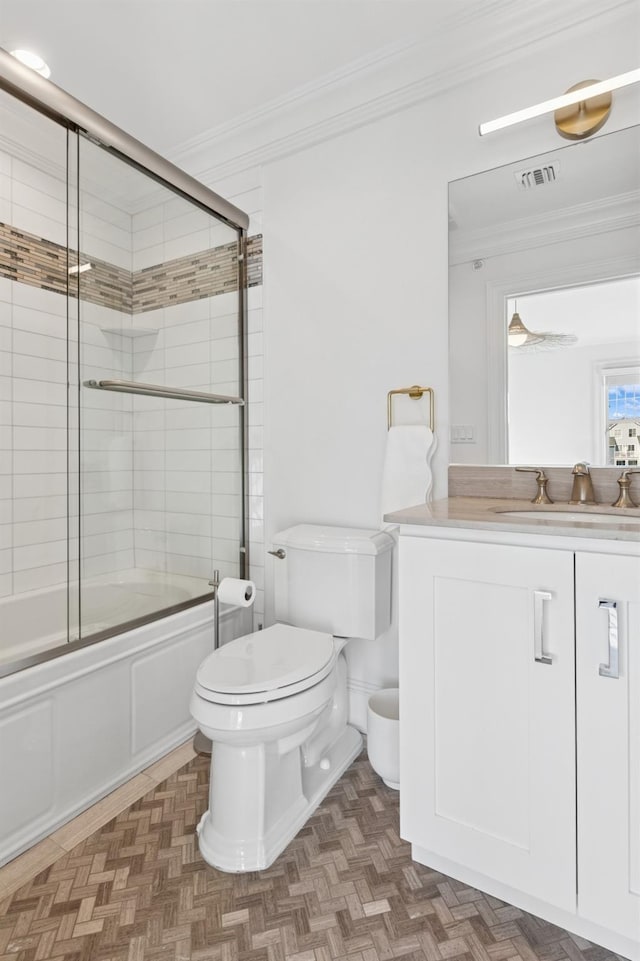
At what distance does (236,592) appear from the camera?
1893mm

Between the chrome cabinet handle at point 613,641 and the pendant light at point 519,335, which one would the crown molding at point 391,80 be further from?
the chrome cabinet handle at point 613,641

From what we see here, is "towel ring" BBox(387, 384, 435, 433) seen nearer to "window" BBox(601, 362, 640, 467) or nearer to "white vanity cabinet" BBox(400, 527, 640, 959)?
"window" BBox(601, 362, 640, 467)

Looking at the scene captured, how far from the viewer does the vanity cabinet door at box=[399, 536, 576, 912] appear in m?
1.10

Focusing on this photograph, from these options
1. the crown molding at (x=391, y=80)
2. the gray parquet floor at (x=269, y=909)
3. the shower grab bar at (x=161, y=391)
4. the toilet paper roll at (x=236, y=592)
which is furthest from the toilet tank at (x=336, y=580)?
the crown molding at (x=391, y=80)

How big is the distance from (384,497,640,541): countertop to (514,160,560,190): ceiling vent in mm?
1019

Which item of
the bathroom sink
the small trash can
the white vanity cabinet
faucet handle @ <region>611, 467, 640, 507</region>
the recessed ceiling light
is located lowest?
the small trash can

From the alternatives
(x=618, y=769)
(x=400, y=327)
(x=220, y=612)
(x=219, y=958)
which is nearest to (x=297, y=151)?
(x=400, y=327)

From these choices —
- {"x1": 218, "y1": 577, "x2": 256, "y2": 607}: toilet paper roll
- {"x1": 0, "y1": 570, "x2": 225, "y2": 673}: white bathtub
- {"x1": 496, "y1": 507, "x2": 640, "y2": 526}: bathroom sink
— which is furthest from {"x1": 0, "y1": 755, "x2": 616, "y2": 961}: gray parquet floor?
{"x1": 496, "y1": 507, "x2": 640, "y2": 526}: bathroom sink

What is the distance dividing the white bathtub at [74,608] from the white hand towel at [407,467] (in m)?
0.97

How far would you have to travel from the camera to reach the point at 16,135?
165 cm

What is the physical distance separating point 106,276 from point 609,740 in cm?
200

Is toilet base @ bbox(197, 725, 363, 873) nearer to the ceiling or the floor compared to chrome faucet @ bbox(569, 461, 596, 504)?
nearer to the floor

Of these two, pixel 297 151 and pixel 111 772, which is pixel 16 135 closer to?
pixel 297 151

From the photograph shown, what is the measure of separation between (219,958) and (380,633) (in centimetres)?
98
